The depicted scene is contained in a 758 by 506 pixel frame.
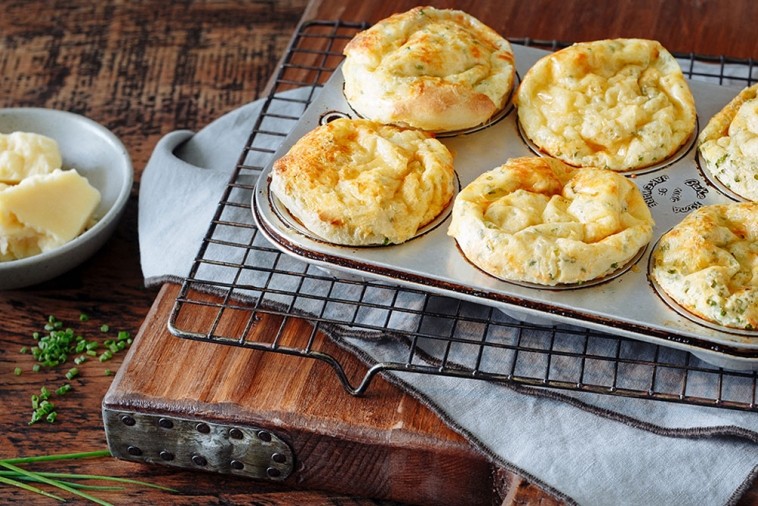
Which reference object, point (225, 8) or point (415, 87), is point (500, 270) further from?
point (225, 8)

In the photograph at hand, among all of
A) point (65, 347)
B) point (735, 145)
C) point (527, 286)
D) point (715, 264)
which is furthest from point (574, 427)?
point (65, 347)

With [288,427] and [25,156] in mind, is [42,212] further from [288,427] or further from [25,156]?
[288,427]

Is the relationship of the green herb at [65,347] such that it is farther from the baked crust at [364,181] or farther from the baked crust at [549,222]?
the baked crust at [549,222]

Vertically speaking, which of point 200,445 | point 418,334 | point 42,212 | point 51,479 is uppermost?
point 418,334

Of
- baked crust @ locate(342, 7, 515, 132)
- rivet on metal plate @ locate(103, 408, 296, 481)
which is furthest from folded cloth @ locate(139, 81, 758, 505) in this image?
baked crust @ locate(342, 7, 515, 132)

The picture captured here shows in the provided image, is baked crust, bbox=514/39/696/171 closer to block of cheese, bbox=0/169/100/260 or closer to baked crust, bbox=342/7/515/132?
baked crust, bbox=342/7/515/132

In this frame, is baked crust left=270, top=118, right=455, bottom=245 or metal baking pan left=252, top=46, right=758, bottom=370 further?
baked crust left=270, top=118, right=455, bottom=245

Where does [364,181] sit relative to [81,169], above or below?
above
